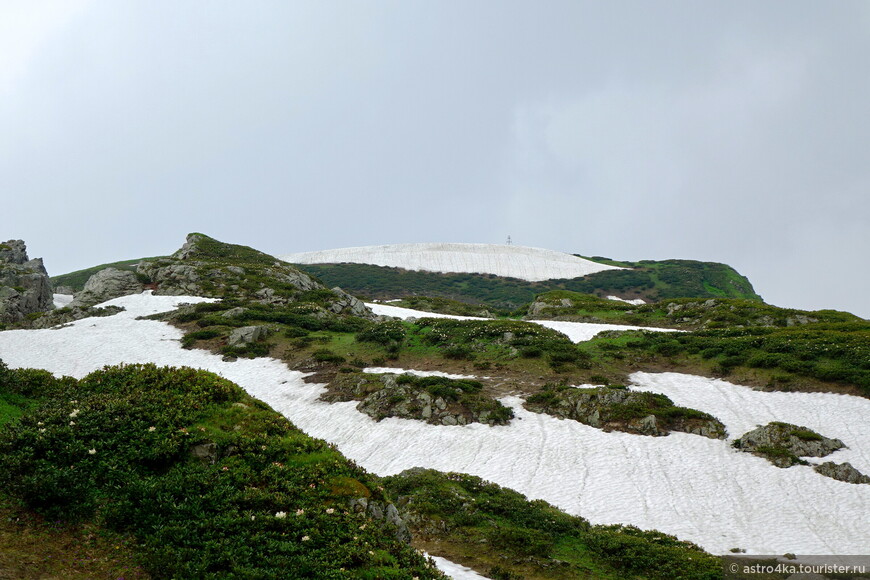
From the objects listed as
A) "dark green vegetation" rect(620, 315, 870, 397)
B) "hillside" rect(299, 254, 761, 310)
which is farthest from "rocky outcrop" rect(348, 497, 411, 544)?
"hillside" rect(299, 254, 761, 310)

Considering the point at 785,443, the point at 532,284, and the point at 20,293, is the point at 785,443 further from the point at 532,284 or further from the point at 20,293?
the point at 532,284

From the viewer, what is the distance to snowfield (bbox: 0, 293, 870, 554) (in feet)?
49.9

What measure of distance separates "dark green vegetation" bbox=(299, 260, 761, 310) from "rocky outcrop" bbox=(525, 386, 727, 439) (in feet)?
278

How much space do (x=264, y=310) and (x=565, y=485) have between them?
33403mm

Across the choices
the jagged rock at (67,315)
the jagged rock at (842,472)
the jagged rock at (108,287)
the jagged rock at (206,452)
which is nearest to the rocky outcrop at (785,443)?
the jagged rock at (842,472)

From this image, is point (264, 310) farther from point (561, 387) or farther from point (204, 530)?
point (204, 530)

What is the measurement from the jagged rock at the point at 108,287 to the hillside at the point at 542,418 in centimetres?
424

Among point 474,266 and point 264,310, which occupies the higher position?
point 474,266

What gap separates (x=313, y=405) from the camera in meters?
26.3

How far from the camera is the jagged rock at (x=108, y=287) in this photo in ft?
154

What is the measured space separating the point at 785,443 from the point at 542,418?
10126mm

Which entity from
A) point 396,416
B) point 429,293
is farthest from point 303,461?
point 429,293

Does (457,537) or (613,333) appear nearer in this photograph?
(457,537)

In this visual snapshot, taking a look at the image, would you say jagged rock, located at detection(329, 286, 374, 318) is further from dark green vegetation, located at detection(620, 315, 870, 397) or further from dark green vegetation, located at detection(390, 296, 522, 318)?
dark green vegetation, located at detection(620, 315, 870, 397)
